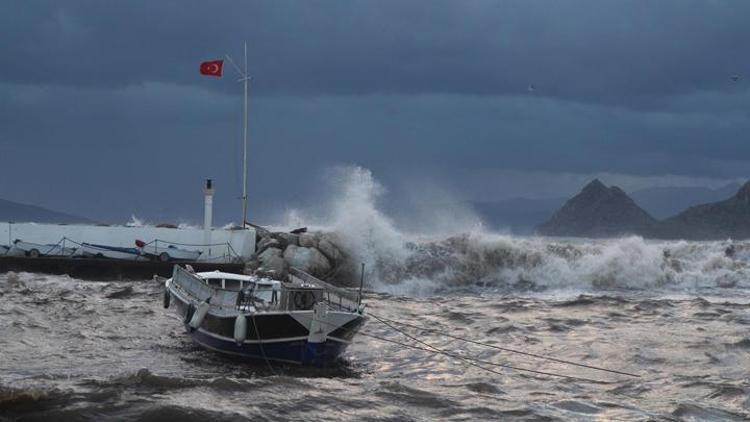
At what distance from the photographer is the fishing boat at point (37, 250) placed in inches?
1485

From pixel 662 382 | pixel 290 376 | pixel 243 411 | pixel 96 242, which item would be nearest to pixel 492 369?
pixel 662 382

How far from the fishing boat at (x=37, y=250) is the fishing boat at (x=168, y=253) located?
3630mm

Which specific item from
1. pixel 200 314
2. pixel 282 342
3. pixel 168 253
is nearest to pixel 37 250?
pixel 168 253

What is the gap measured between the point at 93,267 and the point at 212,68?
10845mm

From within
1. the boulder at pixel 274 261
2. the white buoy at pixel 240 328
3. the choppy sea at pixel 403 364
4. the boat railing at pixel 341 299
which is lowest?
the choppy sea at pixel 403 364

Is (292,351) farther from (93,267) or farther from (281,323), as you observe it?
(93,267)

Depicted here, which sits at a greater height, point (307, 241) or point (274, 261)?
point (307, 241)

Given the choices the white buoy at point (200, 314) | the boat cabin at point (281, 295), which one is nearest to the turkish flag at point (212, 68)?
the boat cabin at point (281, 295)

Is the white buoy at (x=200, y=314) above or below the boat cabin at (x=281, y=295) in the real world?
below

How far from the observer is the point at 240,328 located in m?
16.3

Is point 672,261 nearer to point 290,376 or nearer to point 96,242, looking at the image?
point 96,242

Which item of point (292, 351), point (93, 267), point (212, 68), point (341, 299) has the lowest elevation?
point (292, 351)

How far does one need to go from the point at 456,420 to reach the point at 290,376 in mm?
4305

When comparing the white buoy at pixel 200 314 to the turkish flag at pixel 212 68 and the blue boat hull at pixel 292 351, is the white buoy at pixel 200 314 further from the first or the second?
the turkish flag at pixel 212 68
